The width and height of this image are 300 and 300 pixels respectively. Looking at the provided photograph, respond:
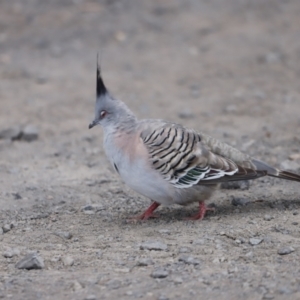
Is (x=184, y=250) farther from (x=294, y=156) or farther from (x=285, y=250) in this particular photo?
(x=294, y=156)

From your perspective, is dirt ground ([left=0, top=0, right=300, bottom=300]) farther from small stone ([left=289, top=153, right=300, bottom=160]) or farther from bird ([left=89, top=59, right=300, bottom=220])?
bird ([left=89, top=59, right=300, bottom=220])

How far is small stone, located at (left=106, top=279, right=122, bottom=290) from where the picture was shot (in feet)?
15.8

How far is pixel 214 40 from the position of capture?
1250 cm

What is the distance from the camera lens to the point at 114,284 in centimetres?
485

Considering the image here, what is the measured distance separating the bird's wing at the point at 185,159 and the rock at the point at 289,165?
1.25m

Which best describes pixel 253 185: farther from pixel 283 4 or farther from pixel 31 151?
pixel 283 4

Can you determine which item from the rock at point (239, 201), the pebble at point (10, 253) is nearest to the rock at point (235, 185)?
the rock at point (239, 201)

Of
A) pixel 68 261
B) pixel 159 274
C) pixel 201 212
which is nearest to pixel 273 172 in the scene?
pixel 201 212

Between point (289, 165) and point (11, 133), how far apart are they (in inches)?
126

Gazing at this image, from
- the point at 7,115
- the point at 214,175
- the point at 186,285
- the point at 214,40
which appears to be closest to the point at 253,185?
the point at 214,175

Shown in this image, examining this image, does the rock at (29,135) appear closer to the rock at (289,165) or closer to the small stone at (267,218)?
the rock at (289,165)

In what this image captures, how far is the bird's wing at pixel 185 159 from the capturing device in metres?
6.09

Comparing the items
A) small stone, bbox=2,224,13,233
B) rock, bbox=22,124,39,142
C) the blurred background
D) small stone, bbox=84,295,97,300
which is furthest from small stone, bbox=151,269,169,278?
rock, bbox=22,124,39,142

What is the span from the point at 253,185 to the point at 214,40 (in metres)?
5.75
